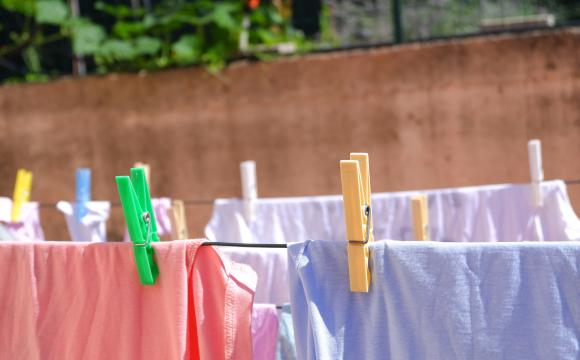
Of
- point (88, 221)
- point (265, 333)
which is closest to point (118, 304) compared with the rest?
point (265, 333)

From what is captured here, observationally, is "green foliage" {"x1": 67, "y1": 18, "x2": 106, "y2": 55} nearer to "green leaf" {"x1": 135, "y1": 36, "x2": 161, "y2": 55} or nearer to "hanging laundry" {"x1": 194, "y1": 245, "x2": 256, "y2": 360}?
"green leaf" {"x1": 135, "y1": 36, "x2": 161, "y2": 55}

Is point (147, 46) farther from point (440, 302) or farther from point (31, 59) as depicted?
point (440, 302)

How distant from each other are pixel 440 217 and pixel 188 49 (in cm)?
191

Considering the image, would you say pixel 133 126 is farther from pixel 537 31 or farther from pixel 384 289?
pixel 384 289

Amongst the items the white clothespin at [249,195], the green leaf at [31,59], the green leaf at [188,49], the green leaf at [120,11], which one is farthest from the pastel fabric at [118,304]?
the green leaf at [31,59]

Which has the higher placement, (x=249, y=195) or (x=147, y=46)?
(x=147, y=46)

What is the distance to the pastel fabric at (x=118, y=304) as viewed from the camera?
53.4 inches

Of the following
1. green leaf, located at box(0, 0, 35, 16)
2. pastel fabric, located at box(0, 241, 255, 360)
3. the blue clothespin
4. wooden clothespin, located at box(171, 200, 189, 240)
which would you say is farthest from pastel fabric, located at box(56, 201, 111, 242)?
green leaf, located at box(0, 0, 35, 16)

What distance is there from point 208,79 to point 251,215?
138 cm

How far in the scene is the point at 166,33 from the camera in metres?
3.86

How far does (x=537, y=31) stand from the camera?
303 cm

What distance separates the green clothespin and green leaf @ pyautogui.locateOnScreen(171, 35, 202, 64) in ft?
7.54

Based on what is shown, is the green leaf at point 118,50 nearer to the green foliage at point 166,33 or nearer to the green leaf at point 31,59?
the green foliage at point 166,33

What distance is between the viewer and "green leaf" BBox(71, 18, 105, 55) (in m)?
3.85
